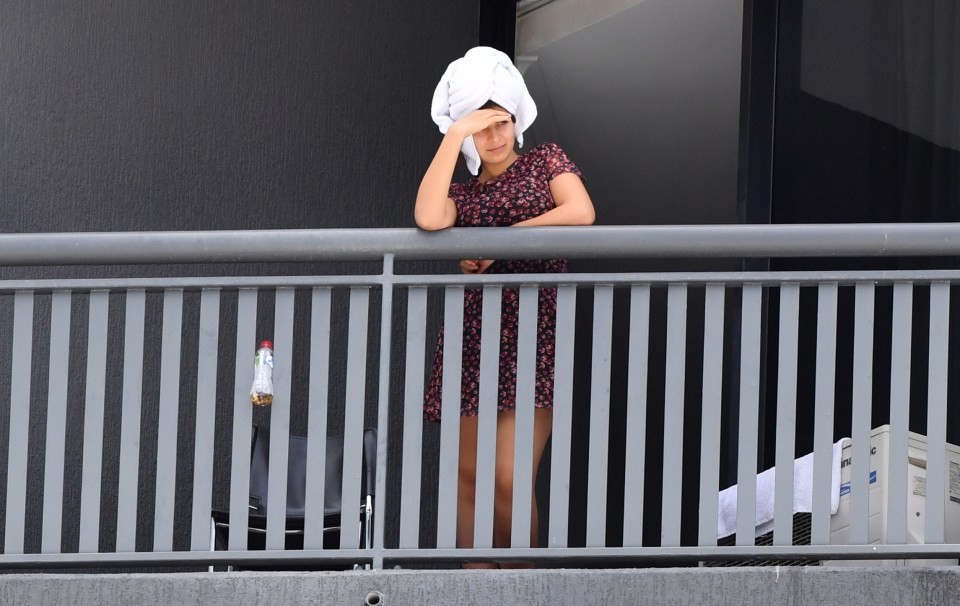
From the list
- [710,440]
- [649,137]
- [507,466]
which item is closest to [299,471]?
[507,466]

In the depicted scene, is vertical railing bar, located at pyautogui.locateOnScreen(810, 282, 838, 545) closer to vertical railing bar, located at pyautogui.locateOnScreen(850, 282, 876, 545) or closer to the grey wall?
vertical railing bar, located at pyautogui.locateOnScreen(850, 282, 876, 545)

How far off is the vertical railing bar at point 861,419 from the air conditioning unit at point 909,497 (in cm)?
35

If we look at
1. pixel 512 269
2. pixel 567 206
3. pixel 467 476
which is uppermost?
pixel 567 206

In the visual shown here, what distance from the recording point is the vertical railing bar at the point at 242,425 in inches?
143

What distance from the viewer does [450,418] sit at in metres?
3.65

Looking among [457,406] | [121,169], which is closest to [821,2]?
[457,406]

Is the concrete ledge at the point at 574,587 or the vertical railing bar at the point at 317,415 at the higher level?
the vertical railing bar at the point at 317,415

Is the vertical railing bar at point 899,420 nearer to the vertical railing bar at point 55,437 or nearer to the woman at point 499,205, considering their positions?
the woman at point 499,205

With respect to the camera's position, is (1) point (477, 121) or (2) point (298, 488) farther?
(2) point (298, 488)

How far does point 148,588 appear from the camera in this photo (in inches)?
141

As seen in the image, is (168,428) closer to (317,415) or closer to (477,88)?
(317,415)

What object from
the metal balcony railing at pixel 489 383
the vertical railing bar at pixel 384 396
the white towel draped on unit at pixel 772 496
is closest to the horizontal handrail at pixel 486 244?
the metal balcony railing at pixel 489 383

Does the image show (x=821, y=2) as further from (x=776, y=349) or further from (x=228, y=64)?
(x=228, y=64)

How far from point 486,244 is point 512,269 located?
1.45 ft
